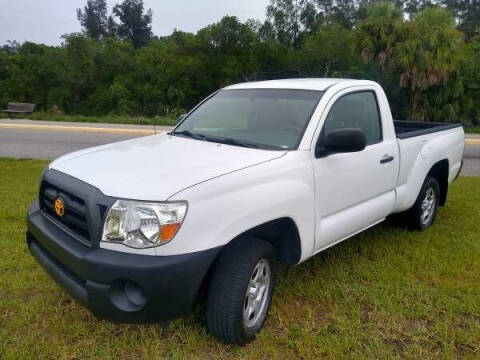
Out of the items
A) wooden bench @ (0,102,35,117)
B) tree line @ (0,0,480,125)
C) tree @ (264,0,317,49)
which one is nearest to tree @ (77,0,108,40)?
tree line @ (0,0,480,125)

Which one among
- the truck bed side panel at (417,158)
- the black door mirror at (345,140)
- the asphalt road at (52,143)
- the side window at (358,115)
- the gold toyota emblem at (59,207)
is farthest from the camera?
the asphalt road at (52,143)

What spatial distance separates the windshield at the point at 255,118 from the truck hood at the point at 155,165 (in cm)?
21

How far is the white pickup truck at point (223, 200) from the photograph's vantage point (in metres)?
2.51

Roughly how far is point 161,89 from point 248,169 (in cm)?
3342

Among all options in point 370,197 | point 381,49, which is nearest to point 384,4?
point 381,49

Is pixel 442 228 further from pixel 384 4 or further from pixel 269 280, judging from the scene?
pixel 384 4

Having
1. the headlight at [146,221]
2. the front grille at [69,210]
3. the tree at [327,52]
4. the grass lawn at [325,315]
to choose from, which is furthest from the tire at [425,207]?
the tree at [327,52]

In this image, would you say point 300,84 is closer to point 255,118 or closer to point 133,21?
point 255,118

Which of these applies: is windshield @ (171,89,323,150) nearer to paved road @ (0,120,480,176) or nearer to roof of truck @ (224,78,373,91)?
roof of truck @ (224,78,373,91)

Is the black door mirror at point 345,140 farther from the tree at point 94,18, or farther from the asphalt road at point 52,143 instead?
the tree at point 94,18

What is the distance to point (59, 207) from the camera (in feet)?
9.53

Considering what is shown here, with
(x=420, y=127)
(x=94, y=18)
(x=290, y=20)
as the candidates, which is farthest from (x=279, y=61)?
(x=94, y=18)

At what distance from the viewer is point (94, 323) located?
322 cm

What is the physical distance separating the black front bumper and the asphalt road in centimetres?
825
